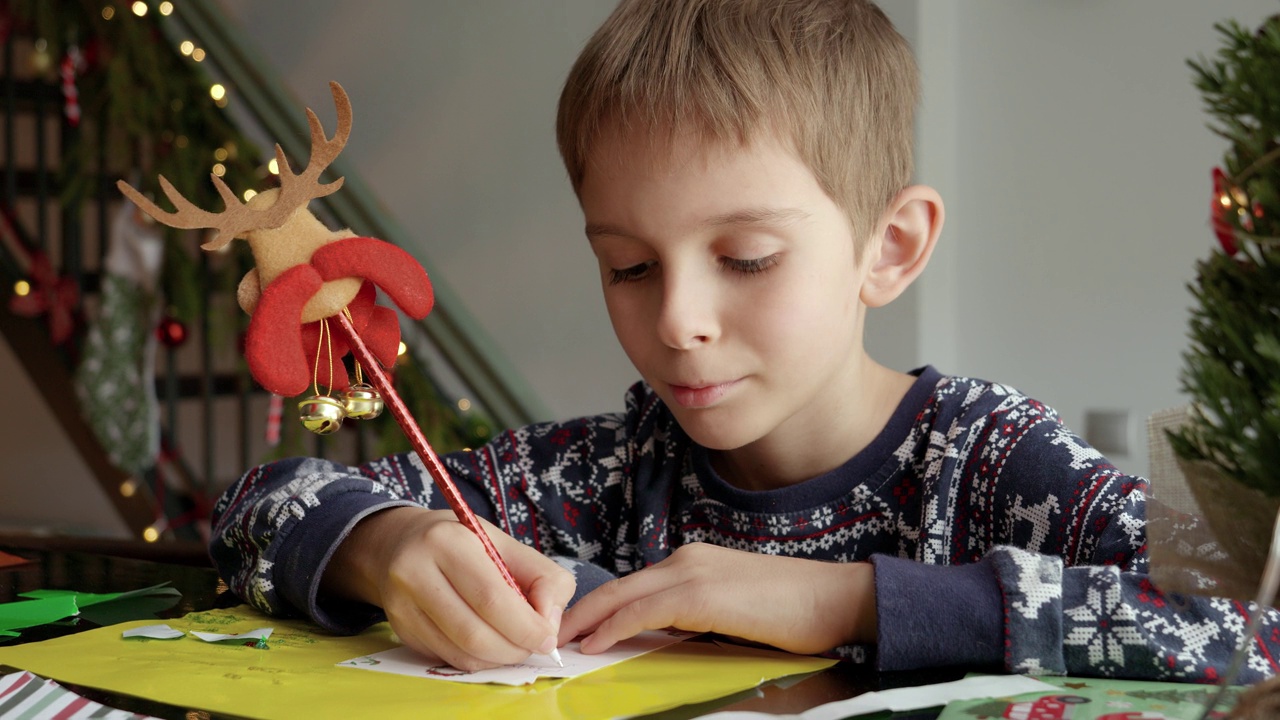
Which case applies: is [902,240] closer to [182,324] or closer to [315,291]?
[315,291]

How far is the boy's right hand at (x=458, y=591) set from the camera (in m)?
0.67

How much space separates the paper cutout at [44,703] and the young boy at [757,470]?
0.61 ft

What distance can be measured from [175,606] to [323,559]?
5.1 inches

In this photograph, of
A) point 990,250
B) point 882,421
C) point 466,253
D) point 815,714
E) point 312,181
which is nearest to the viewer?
point 815,714

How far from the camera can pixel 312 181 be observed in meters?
0.67

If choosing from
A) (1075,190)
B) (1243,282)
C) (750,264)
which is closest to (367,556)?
(750,264)

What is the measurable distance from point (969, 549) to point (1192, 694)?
0.36 meters

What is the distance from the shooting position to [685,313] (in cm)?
Answer: 83

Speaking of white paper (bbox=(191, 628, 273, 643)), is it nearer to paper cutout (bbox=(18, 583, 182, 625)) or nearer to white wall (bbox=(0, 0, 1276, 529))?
paper cutout (bbox=(18, 583, 182, 625))

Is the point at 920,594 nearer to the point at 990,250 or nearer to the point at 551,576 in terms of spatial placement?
the point at 551,576

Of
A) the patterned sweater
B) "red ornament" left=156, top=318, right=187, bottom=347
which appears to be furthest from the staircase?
the patterned sweater

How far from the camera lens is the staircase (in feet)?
8.32

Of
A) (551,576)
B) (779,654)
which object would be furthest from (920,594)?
(551,576)

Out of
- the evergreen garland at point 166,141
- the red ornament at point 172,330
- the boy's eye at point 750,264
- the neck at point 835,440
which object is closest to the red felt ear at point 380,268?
the boy's eye at point 750,264
